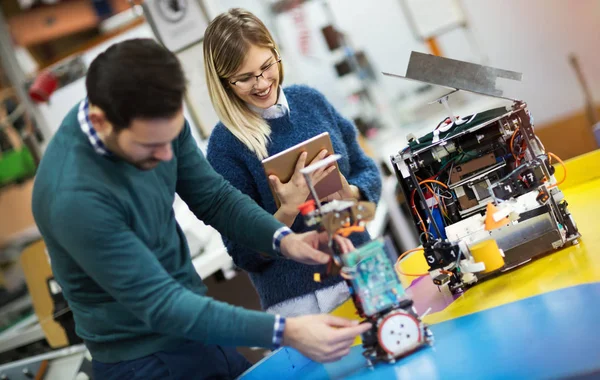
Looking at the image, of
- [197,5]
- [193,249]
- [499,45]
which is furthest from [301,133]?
[499,45]

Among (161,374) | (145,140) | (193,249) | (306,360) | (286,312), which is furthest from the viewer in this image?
(193,249)

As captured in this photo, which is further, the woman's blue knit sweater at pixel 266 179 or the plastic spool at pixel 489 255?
the woman's blue knit sweater at pixel 266 179

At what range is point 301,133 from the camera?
1.78m

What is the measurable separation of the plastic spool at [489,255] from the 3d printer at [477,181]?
5 centimetres

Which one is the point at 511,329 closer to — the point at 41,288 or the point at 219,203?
the point at 219,203

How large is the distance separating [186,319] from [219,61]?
777mm

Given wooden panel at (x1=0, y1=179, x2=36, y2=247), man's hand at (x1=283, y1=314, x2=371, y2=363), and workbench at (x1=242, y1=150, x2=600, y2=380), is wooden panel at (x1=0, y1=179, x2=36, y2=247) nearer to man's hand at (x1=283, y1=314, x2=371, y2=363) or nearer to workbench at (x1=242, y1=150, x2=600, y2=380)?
workbench at (x1=242, y1=150, x2=600, y2=380)

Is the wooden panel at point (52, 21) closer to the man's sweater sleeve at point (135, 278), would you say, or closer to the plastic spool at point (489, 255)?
the man's sweater sleeve at point (135, 278)

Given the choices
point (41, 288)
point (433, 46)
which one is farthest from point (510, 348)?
point (433, 46)

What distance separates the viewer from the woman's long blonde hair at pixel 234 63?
1622mm

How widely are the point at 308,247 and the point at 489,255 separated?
42 cm

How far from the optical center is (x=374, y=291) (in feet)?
4.03

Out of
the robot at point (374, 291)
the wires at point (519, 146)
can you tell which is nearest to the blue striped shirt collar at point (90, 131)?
the robot at point (374, 291)

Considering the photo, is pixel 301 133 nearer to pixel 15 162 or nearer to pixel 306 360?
pixel 306 360
